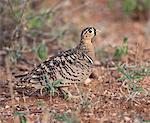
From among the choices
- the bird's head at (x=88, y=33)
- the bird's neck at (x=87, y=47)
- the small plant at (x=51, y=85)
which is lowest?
the small plant at (x=51, y=85)

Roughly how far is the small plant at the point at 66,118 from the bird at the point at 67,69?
19.3 inches

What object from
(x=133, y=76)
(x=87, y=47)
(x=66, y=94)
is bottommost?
(x=66, y=94)

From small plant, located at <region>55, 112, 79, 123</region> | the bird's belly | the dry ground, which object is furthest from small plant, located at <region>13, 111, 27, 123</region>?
the bird's belly

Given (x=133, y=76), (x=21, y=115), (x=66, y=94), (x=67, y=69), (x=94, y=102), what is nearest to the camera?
(x=21, y=115)

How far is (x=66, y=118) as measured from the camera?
434 cm

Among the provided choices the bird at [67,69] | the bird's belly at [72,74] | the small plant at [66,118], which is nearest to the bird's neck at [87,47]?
the bird at [67,69]

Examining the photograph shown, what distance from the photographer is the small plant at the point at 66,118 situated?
167 inches

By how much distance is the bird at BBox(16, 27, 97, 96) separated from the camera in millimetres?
4973

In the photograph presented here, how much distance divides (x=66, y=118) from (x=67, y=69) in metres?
0.75

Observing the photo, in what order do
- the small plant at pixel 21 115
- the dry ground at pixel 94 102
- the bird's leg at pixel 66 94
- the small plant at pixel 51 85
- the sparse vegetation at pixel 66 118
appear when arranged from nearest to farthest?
the sparse vegetation at pixel 66 118
the small plant at pixel 21 115
the dry ground at pixel 94 102
the small plant at pixel 51 85
the bird's leg at pixel 66 94

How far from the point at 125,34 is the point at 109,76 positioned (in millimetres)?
3161

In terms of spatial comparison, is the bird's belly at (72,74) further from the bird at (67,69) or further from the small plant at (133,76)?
the small plant at (133,76)

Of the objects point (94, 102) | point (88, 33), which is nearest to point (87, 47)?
point (88, 33)

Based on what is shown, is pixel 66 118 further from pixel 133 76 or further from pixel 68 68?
pixel 133 76
